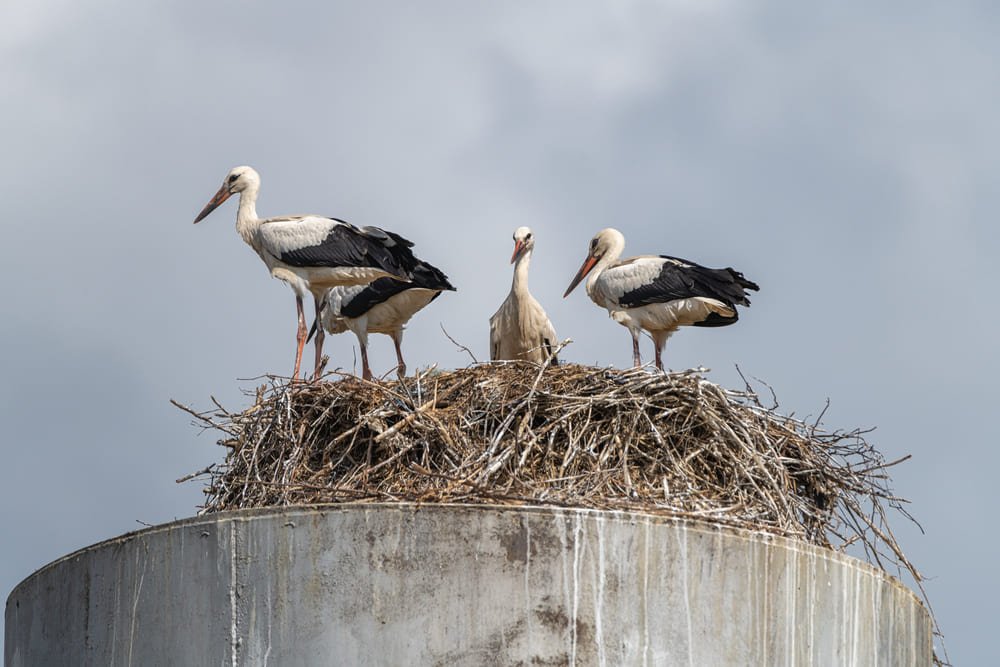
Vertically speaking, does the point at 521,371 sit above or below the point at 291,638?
above

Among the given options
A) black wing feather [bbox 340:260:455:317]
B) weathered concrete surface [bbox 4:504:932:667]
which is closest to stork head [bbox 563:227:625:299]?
black wing feather [bbox 340:260:455:317]

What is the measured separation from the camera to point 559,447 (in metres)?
8.58

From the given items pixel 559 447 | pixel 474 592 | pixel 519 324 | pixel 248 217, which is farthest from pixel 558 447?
pixel 248 217

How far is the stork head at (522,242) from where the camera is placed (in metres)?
12.9

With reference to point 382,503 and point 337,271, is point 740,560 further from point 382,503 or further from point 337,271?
point 337,271

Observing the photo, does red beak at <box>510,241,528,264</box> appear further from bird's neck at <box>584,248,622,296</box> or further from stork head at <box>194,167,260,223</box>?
stork head at <box>194,167,260,223</box>

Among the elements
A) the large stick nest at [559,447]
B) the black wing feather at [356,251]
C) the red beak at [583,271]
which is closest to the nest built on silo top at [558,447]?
the large stick nest at [559,447]

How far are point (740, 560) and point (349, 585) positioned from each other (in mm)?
1985

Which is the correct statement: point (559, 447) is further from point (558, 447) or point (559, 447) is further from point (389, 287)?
point (389, 287)

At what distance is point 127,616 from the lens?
7.71m

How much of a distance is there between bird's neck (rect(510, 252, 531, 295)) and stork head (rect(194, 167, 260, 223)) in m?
2.52

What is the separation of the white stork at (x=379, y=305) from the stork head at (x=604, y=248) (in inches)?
57.4

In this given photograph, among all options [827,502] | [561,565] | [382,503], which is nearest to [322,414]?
[382,503]

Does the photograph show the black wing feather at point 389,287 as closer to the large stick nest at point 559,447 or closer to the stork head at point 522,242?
the stork head at point 522,242
